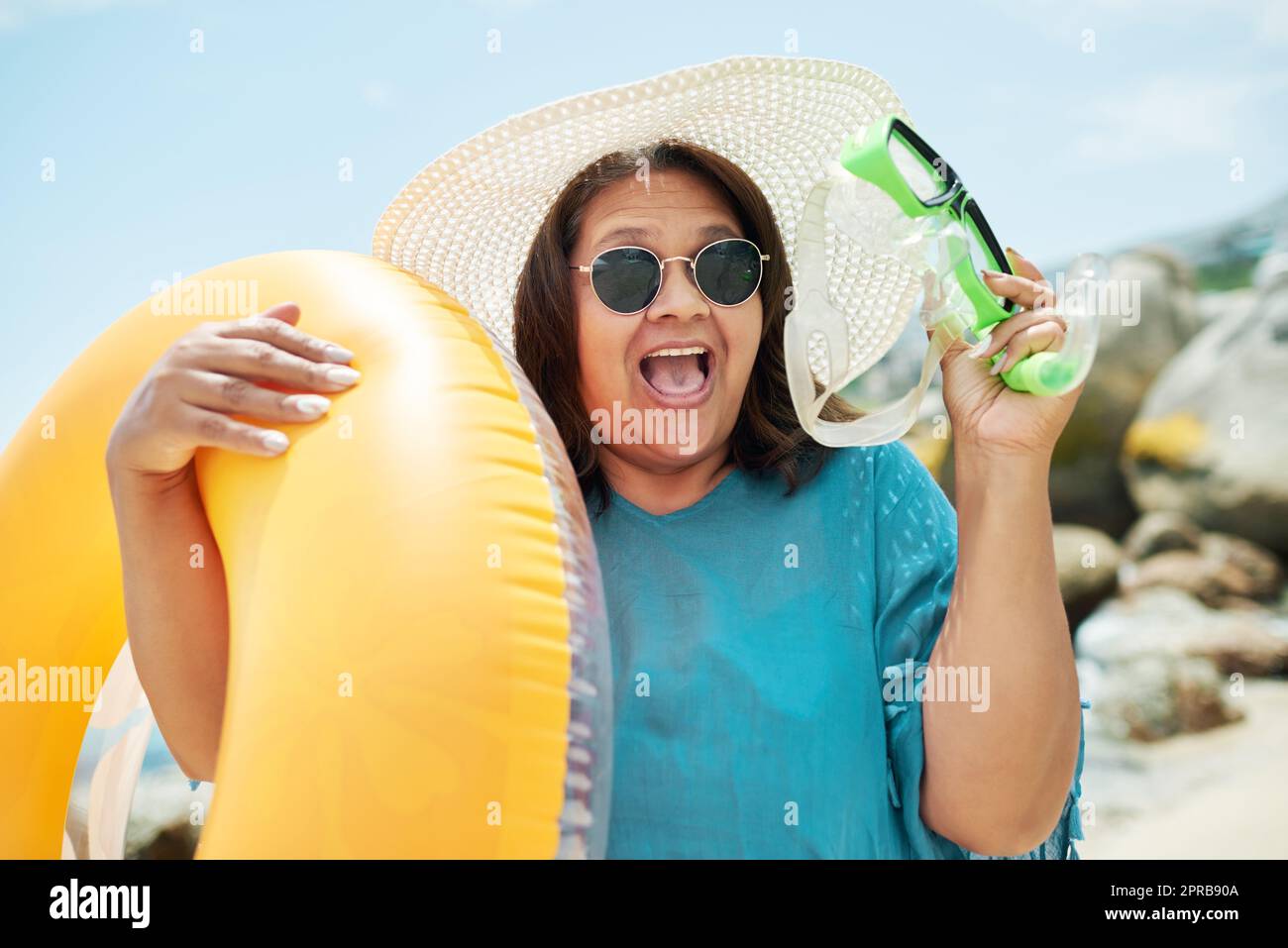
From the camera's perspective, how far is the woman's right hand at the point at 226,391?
1.46 m

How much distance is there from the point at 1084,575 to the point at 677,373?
6655mm

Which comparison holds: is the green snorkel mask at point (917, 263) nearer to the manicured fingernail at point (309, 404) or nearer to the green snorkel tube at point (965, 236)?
the green snorkel tube at point (965, 236)

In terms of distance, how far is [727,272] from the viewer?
6.21 ft

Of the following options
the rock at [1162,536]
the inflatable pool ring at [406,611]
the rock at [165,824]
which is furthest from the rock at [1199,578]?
the inflatable pool ring at [406,611]

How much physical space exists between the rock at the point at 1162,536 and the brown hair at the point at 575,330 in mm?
6853

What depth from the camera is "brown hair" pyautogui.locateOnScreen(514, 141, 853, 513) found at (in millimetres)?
1938

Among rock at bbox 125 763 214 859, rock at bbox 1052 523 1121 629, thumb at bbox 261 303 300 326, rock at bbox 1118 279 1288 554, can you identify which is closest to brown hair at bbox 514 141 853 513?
thumb at bbox 261 303 300 326

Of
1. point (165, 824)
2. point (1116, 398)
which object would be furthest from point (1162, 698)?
point (165, 824)

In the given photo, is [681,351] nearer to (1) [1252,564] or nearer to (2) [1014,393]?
(2) [1014,393]

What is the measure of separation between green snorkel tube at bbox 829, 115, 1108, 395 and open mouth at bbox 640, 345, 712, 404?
1.24ft

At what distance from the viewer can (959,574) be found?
1.67 m

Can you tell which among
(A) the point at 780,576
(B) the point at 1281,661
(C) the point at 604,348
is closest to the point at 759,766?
(A) the point at 780,576

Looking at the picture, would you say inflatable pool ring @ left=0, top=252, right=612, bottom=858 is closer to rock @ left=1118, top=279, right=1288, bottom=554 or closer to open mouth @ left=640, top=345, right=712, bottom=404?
open mouth @ left=640, top=345, right=712, bottom=404
